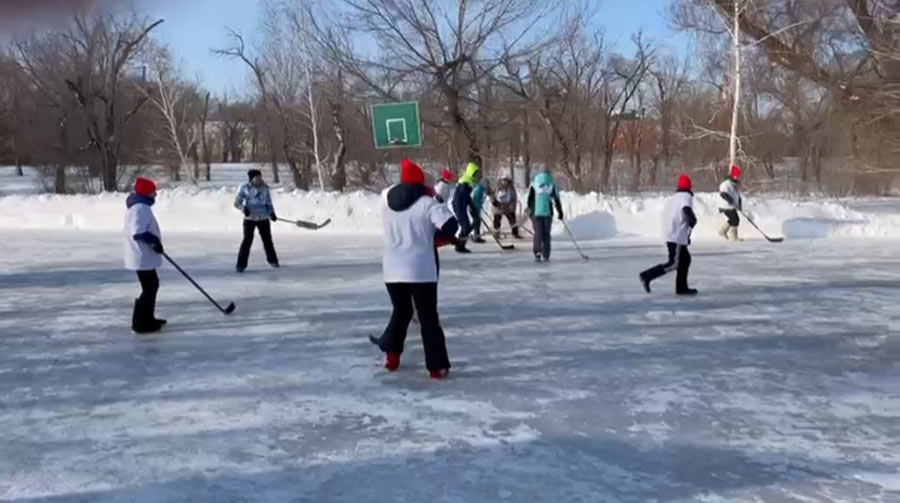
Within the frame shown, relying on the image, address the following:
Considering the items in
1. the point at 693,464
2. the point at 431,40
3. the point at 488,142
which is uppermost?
the point at 431,40

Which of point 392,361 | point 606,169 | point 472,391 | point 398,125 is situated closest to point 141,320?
point 392,361

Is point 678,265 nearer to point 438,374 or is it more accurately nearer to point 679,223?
point 679,223

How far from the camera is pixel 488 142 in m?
27.4

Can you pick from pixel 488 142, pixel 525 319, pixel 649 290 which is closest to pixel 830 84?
pixel 488 142

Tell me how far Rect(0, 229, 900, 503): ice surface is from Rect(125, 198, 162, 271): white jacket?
629 millimetres

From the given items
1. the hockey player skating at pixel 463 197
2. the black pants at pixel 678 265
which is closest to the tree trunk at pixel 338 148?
the hockey player skating at pixel 463 197

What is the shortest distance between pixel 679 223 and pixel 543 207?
3203mm

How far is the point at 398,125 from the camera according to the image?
744 inches

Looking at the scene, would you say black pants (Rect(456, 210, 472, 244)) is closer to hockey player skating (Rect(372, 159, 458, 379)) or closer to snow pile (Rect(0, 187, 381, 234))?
snow pile (Rect(0, 187, 381, 234))

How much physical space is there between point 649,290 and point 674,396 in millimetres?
4116

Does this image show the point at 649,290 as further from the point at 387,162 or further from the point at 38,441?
the point at 387,162

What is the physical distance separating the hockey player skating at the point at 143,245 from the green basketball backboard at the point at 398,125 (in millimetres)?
11648

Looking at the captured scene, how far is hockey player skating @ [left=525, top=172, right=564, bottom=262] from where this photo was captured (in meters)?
11.5

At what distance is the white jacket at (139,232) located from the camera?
6.92m
